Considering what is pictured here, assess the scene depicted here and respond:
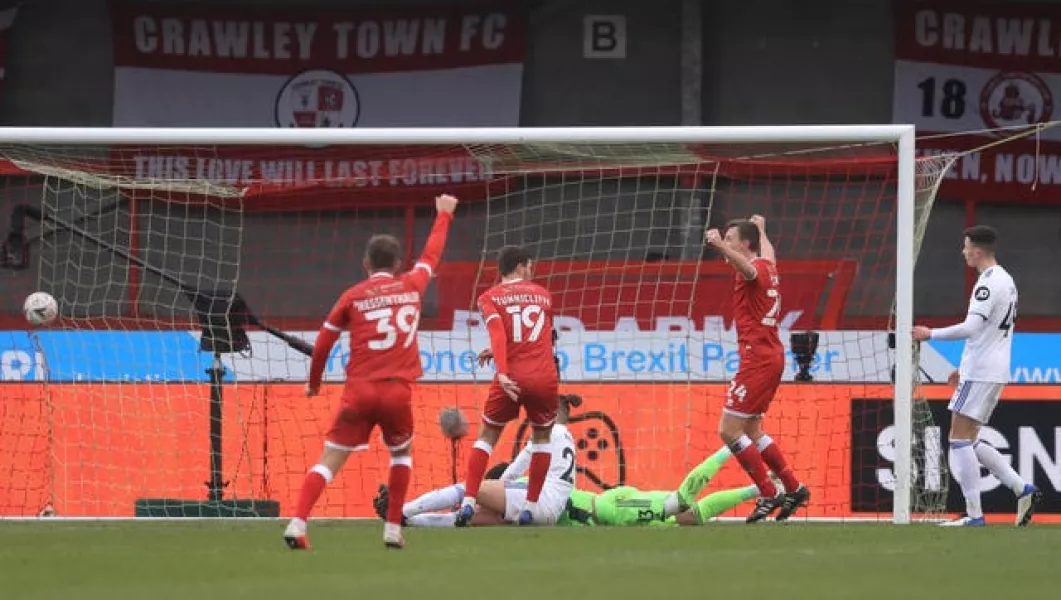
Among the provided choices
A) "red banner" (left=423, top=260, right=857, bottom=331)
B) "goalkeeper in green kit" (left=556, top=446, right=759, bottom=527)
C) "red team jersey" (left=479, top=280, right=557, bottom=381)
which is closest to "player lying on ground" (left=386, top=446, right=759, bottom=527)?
"goalkeeper in green kit" (left=556, top=446, right=759, bottom=527)

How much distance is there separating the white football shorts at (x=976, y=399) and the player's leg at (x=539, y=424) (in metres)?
2.71

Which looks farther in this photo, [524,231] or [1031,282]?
[1031,282]

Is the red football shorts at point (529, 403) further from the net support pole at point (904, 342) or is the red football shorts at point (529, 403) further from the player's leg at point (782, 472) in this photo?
the net support pole at point (904, 342)

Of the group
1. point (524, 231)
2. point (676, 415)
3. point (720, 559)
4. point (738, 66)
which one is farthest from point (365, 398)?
point (738, 66)

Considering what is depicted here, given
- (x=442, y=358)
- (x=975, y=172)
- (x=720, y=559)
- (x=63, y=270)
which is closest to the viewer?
(x=720, y=559)

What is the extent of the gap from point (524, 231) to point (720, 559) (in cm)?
1164

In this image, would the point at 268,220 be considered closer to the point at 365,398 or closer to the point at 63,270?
the point at 63,270

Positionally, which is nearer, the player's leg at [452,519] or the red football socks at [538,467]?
the red football socks at [538,467]

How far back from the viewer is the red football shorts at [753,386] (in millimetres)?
12641

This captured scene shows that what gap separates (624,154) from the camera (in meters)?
14.8

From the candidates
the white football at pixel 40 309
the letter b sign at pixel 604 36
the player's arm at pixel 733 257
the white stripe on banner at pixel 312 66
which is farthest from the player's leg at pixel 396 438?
the letter b sign at pixel 604 36

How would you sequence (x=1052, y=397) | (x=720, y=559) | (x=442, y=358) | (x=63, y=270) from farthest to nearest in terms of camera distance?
(x=63, y=270) → (x=442, y=358) → (x=1052, y=397) → (x=720, y=559)

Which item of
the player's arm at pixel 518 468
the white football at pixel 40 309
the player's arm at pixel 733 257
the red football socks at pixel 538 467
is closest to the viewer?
the player's arm at pixel 733 257

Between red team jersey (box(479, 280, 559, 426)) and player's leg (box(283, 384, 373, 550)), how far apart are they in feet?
6.61
